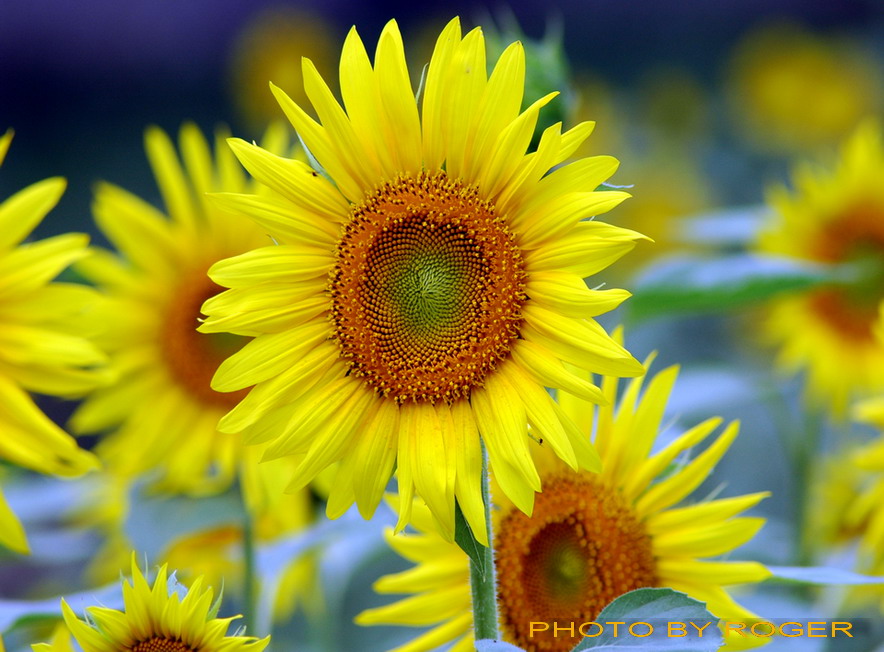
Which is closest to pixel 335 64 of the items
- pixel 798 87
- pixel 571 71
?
pixel 571 71

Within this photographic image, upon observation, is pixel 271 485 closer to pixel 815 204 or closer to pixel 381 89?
pixel 381 89

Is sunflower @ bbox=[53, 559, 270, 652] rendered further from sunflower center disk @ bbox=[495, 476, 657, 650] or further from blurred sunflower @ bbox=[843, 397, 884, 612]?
blurred sunflower @ bbox=[843, 397, 884, 612]

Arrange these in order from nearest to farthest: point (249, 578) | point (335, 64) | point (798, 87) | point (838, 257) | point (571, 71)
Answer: point (249, 578), point (838, 257), point (571, 71), point (798, 87), point (335, 64)

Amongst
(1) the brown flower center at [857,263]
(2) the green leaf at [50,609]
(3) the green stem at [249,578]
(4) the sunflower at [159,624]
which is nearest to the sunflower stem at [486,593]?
(4) the sunflower at [159,624]

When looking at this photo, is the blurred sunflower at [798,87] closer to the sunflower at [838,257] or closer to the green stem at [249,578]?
the sunflower at [838,257]

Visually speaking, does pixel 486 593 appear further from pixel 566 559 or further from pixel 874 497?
pixel 874 497

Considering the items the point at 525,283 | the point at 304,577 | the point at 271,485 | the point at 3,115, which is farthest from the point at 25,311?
the point at 3,115

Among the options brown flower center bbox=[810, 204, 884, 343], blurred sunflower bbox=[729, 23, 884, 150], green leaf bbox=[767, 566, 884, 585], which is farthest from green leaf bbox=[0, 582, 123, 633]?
blurred sunflower bbox=[729, 23, 884, 150]
